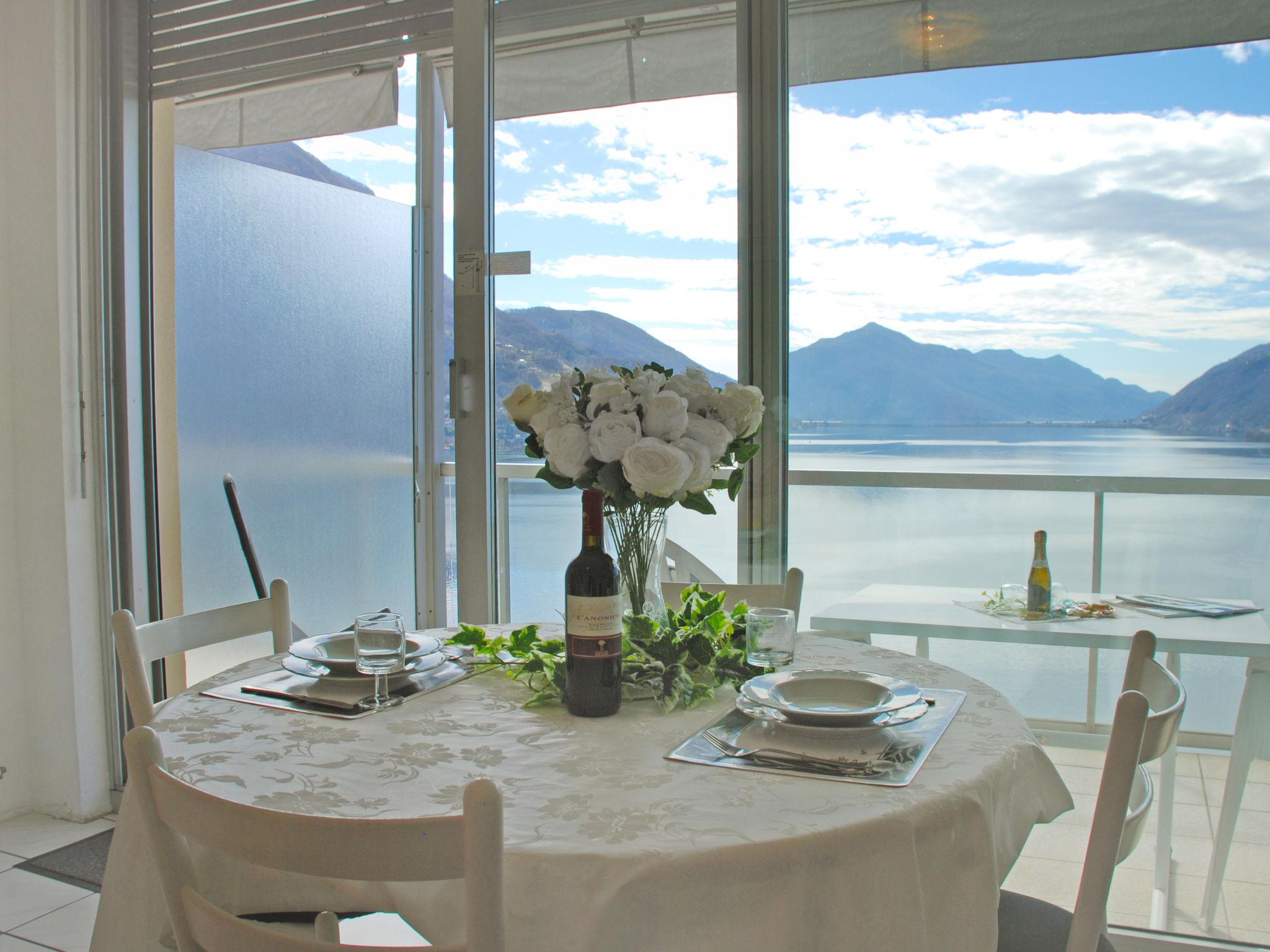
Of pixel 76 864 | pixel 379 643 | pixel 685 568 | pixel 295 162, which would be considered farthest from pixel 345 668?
pixel 295 162

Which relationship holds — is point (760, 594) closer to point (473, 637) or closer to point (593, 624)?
point (473, 637)

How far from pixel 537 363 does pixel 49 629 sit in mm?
1763

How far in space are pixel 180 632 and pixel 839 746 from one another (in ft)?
4.07

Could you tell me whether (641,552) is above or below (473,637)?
above

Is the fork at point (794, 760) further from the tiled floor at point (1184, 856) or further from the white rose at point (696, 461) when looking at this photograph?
the tiled floor at point (1184, 856)

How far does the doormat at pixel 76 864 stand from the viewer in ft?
8.41

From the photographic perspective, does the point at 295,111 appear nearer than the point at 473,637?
No

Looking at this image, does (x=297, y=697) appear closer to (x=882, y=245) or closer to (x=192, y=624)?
(x=192, y=624)

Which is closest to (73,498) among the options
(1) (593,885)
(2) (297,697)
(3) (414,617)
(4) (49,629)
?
(4) (49,629)

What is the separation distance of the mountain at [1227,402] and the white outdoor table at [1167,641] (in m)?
0.43

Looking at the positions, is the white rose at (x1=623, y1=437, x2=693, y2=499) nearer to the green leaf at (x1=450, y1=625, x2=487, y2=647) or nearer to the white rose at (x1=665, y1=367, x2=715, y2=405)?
the white rose at (x1=665, y1=367, x2=715, y2=405)

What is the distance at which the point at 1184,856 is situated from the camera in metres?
2.22

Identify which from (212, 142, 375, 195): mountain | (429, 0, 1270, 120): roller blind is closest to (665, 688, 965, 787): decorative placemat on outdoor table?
(429, 0, 1270, 120): roller blind

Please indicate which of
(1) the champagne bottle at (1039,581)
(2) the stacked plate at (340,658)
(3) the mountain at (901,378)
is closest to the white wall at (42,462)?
(3) the mountain at (901,378)
